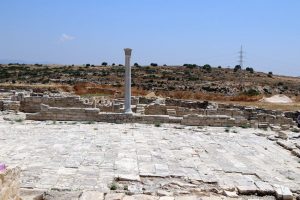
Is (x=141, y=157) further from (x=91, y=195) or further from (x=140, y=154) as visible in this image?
(x=91, y=195)

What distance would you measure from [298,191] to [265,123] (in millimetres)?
11927

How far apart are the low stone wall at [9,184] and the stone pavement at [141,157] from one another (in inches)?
75.9

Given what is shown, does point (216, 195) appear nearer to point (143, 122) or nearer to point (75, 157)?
point (75, 157)

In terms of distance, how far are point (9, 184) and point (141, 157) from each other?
6.14 metres

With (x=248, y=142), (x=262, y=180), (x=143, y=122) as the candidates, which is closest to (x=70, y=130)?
(x=143, y=122)

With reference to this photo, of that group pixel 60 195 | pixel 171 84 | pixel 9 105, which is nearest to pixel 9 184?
pixel 60 195

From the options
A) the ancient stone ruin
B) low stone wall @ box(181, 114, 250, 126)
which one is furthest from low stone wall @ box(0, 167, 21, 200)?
low stone wall @ box(181, 114, 250, 126)

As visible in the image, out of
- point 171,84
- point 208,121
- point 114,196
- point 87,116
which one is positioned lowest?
point 114,196

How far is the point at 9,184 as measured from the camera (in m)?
7.18

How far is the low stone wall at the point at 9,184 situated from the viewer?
6.95 metres

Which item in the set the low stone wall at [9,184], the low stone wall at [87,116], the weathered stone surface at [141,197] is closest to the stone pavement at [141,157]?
the weathered stone surface at [141,197]

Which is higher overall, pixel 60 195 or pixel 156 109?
pixel 156 109

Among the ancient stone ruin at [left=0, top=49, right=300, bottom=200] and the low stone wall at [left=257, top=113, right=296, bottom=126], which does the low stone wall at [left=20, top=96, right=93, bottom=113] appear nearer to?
the ancient stone ruin at [left=0, top=49, right=300, bottom=200]

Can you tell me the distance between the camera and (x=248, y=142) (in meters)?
16.7
